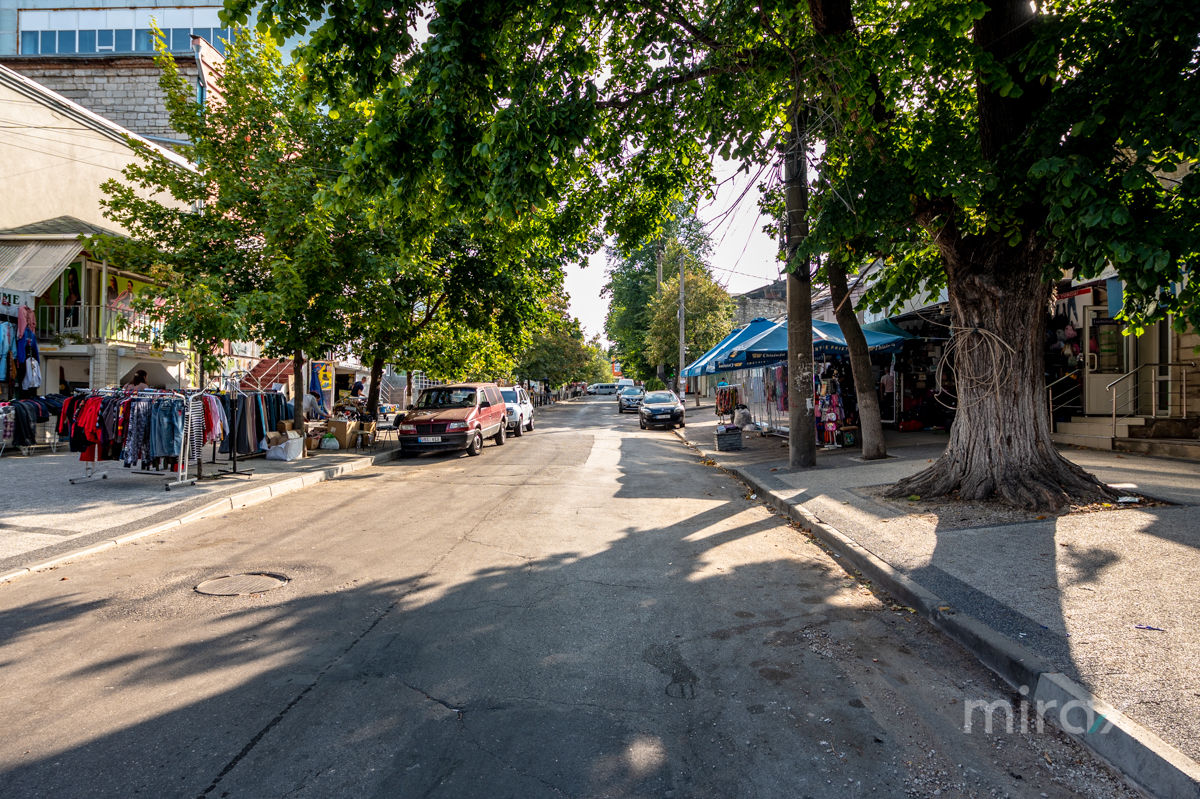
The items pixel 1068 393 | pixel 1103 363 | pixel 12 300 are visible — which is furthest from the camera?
pixel 12 300

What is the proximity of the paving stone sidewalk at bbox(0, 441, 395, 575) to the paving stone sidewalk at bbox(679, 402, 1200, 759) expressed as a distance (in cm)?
839

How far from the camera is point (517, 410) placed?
24.8 metres

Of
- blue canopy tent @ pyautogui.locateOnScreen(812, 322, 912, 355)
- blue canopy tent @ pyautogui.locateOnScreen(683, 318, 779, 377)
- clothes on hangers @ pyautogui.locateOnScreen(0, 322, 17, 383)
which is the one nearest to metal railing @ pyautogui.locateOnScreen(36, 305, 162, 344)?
clothes on hangers @ pyautogui.locateOnScreen(0, 322, 17, 383)

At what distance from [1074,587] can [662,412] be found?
22.7 m

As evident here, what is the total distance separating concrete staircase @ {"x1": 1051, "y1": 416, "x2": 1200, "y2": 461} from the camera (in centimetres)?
1126

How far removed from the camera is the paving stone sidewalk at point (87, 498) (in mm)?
7027

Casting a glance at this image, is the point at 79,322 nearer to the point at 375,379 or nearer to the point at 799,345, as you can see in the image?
the point at 375,379

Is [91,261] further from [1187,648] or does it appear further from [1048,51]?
[1187,648]

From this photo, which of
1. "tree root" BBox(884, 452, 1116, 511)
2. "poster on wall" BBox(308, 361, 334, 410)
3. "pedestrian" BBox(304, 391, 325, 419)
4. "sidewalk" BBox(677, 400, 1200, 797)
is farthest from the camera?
"poster on wall" BBox(308, 361, 334, 410)

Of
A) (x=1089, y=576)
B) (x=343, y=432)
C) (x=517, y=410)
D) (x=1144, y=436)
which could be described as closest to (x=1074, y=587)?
(x=1089, y=576)

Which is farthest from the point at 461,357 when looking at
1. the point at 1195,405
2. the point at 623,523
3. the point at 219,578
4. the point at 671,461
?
the point at 1195,405

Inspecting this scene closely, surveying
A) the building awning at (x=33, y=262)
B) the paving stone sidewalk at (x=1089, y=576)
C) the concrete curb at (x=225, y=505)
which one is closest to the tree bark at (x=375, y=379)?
the concrete curb at (x=225, y=505)

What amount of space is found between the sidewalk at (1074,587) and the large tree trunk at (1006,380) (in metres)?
0.59

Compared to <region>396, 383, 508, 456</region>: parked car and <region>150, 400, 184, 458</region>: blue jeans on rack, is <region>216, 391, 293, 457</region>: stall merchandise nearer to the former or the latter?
<region>150, 400, 184, 458</region>: blue jeans on rack
